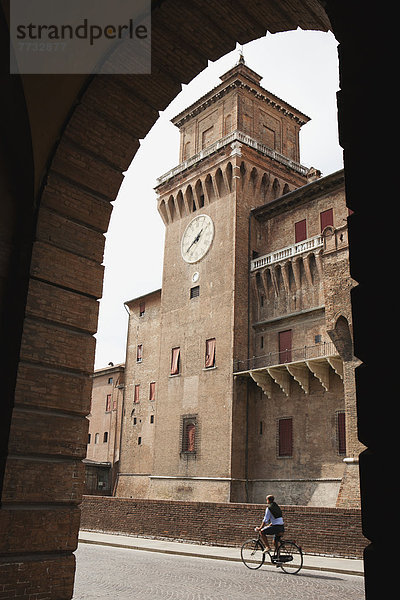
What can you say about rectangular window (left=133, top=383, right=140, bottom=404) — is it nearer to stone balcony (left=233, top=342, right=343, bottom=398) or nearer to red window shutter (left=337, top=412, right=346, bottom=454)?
stone balcony (left=233, top=342, right=343, bottom=398)

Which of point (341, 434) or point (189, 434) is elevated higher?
point (189, 434)

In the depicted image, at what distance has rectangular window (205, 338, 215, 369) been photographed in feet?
95.9

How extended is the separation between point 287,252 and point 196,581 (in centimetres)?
2001

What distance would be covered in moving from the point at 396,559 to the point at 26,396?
4.02 metres

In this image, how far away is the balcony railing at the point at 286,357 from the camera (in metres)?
25.4

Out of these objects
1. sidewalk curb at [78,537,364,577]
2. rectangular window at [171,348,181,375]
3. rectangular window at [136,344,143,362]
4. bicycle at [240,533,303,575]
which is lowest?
sidewalk curb at [78,537,364,577]

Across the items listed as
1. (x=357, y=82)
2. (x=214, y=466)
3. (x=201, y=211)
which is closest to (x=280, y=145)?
(x=201, y=211)

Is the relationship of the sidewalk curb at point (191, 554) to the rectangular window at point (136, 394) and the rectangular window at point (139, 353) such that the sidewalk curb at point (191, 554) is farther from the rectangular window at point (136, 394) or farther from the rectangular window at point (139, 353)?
the rectangular window at point (139, 353)

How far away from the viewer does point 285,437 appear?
26.0 m

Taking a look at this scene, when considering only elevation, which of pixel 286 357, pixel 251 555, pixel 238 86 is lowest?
pixel 251 555

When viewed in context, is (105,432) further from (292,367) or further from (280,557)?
(280,557)

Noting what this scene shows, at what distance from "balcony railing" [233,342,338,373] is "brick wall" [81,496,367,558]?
9246 mm

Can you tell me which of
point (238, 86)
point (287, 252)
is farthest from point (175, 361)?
point (238, 86)

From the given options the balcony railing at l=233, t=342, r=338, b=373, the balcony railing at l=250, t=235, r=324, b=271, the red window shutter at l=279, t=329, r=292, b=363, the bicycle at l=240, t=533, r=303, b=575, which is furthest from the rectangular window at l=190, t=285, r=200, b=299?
the bicycle at l=240, t=533, r=303, b=575
